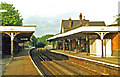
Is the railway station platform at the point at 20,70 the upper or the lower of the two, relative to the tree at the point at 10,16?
lower

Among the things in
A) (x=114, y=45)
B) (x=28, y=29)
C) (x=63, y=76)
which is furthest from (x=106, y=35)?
(x=63, y=76)

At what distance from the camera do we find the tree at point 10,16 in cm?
4856

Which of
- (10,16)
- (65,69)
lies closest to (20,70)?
(65,69)

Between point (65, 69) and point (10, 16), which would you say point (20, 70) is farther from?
point (10, 16)

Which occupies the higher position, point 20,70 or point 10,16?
point 10,16

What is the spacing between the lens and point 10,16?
50.3 metres

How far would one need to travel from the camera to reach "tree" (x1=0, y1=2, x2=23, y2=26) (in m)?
48.6

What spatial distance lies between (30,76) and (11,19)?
42.8 metres

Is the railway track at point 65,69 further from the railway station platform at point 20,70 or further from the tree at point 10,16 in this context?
the tree at point 10,16

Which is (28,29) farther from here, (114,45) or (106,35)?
(114,45)

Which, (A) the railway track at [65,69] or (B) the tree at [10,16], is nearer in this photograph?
(A) the railway track at [65,69]

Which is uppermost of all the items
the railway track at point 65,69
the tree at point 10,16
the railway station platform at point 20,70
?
the tree at point 10,16

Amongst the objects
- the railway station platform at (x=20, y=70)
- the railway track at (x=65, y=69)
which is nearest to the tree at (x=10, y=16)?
the railway track at (x=65, y=69)

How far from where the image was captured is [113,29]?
21891 millimetres
